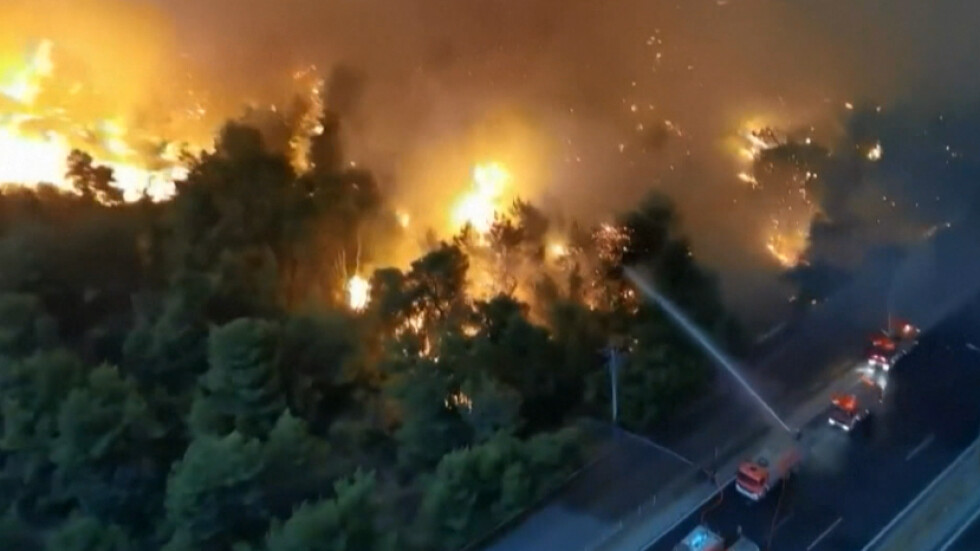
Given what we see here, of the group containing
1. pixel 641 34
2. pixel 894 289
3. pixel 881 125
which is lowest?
pixel 894 289

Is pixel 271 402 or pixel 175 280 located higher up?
pixel 175 280

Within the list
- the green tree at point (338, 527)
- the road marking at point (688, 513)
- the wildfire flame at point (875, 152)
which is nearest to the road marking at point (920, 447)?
the road marking at point (688, 513)

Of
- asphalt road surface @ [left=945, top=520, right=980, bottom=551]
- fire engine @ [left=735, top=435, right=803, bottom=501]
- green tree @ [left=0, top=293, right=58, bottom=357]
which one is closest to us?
asphalt road surface @ [left=945, top=520, right=980, bottom=551]

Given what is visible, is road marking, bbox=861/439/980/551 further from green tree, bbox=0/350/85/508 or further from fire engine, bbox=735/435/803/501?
green tree, bbox=0/350/85/508

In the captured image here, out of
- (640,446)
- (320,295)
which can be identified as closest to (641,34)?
(320,295)

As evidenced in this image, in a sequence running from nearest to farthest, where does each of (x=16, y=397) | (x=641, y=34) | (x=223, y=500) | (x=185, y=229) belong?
(x=223, y=500)
(x=16, y=397)
(x=185, y=229)
(x=641, y=34)

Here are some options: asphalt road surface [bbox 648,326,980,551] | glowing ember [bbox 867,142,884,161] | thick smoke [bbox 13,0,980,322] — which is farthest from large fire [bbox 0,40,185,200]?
glowing ember [bbox 867,142,884,161]

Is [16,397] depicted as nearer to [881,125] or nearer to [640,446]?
[640,446]
